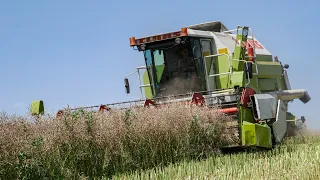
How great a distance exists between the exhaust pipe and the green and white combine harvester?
65 centimetres

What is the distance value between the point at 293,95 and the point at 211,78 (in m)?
3.15

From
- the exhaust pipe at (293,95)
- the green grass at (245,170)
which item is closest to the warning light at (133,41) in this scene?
the green grass at (245,170)

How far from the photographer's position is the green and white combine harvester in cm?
783

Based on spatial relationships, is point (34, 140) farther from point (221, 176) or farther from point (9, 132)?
point (221, 176)

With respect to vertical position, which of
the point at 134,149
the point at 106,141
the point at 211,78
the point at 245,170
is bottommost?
the point at 245,170

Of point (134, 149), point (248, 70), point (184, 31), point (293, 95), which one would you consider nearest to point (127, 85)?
point (184, 31)

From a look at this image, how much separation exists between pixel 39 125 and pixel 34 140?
1.78 feet

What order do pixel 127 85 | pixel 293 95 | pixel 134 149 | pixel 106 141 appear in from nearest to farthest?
pixel 106 141 → pixel 134 149 → pixel 127 85 → pixel 293 95

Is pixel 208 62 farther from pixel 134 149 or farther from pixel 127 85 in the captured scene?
Answer: pixel 134 149

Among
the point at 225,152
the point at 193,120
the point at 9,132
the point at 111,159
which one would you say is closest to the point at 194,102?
the point at 193,120

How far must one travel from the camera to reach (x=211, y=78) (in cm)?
875

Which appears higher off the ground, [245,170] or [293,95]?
[293,95]

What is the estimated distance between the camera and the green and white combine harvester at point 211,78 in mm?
7832

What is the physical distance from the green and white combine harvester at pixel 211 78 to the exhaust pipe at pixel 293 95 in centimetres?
65
